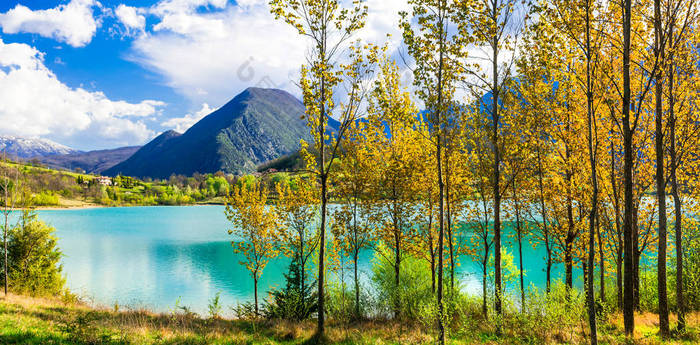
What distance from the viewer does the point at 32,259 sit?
82.7 feet

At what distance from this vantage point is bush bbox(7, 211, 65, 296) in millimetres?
24312

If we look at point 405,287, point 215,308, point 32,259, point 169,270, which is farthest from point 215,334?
point 169,270

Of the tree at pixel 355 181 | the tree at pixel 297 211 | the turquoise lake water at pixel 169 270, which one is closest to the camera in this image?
the tree at pixel 355 181

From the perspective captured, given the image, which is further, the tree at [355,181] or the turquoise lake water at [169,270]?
the turquoise lake water at [169,270]

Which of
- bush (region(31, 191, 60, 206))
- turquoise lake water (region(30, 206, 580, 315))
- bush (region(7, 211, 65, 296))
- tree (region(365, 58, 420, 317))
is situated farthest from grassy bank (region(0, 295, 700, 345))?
bush (region(31, 191, 60, 206))

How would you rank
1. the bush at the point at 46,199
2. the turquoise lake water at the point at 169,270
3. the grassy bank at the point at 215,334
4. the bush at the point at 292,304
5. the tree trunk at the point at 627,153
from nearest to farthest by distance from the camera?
the tree trunk at the point at 627,153 < the grassy bank at the point at 215,334 < the bush at the point at 292,304 < the turquoise lake water at the point at 169,270 < the bush at the point at 46,199

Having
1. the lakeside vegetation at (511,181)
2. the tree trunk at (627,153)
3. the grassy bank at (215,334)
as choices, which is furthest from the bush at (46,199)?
the tree trunk at (627,153)

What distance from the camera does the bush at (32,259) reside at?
24312 millimetres

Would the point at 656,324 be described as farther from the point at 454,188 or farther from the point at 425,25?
the point at 425,25

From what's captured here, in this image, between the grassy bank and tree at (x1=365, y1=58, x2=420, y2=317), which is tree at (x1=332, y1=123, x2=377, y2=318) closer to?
tree at (x1=365, y1=58, x2=420, y2=317)

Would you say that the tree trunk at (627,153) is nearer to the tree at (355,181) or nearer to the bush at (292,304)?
the tree at (355,181)

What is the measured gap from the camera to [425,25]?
492 inches

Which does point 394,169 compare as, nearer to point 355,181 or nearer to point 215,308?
point 355,181

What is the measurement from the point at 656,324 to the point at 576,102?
9789 mm
